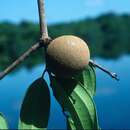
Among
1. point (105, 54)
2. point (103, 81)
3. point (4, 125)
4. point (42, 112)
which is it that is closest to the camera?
point (4, 125)

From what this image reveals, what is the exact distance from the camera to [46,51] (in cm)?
91

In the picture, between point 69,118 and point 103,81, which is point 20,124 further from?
point 103,81

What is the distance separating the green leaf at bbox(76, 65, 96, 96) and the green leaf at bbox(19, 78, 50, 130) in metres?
0.07

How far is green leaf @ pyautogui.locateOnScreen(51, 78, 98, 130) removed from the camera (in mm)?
892

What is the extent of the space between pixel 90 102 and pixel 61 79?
0.20 feet

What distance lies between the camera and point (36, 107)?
3.00 feet

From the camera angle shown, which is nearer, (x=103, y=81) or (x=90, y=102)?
(x=90, y=102)

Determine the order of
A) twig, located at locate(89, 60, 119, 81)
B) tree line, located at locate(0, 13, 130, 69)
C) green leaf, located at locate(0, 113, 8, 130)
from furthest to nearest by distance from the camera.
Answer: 1. tree line, located at locate(0, 13, 130, 69)
2. twig, located at locate(89, 60, 119, 81)
3. green leaf, located at locate(0, 113, 8, 130)

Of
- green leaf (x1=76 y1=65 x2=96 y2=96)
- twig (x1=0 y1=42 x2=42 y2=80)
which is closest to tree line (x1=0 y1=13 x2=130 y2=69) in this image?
green leaf (x1=76 y1=65 x2=96 y2=96)

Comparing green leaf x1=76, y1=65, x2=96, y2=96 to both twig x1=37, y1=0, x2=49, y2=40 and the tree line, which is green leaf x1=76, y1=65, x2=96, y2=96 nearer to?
twig x1=37, y1=0, x2=49, y2=40

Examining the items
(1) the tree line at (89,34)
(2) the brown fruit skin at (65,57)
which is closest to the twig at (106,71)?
(2) the brown fruit skin at (65,57)

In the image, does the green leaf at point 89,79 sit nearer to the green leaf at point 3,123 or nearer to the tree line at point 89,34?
the green leaf at point 3,123

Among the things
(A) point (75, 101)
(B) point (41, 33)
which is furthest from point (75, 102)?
(B) point (41, 33)

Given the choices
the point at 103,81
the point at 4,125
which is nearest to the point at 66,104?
the point at 4,125
